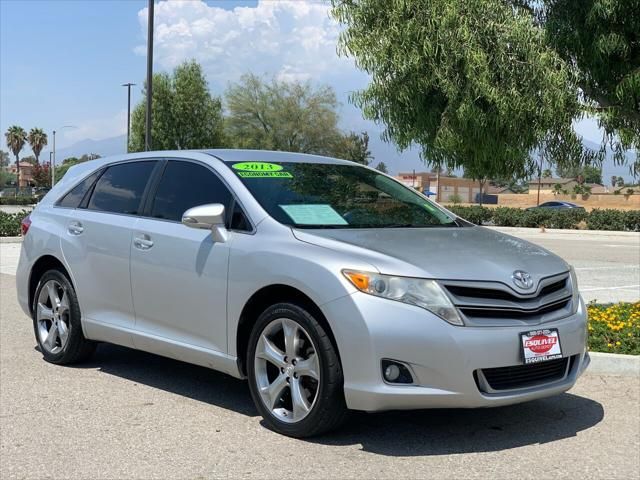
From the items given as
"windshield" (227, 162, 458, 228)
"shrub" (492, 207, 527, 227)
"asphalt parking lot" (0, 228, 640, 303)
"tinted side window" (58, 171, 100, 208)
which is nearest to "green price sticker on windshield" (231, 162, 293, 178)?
"windshield" (227, 162, 458, 228)

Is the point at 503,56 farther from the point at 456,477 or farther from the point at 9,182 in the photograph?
the point at 9,182

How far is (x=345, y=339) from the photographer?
4.07 meters

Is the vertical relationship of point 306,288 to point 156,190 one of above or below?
below

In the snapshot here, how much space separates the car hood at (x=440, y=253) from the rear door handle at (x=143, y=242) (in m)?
1.31

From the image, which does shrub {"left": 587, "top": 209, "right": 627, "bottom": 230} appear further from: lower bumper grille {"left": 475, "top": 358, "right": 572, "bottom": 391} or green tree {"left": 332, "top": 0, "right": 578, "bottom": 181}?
lower bumper grille {"left": 475, "top": 358, "right": 572, "bottom": 391}

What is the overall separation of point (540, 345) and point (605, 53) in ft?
12.3

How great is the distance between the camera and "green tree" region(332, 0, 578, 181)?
718 cm

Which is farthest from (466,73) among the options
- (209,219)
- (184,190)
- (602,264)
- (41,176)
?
(41,176)

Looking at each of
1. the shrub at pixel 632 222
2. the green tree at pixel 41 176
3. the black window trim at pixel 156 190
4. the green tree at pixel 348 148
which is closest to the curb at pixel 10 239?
the black window trim at pixel 156 190

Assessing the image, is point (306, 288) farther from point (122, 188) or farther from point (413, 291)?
point (122, 188)

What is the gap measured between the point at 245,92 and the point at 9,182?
95421mm

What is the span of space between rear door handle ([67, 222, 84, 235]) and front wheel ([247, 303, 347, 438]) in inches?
85.2

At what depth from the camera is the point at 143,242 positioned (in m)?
5.42

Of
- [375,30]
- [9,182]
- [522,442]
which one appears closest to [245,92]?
[375,30]
